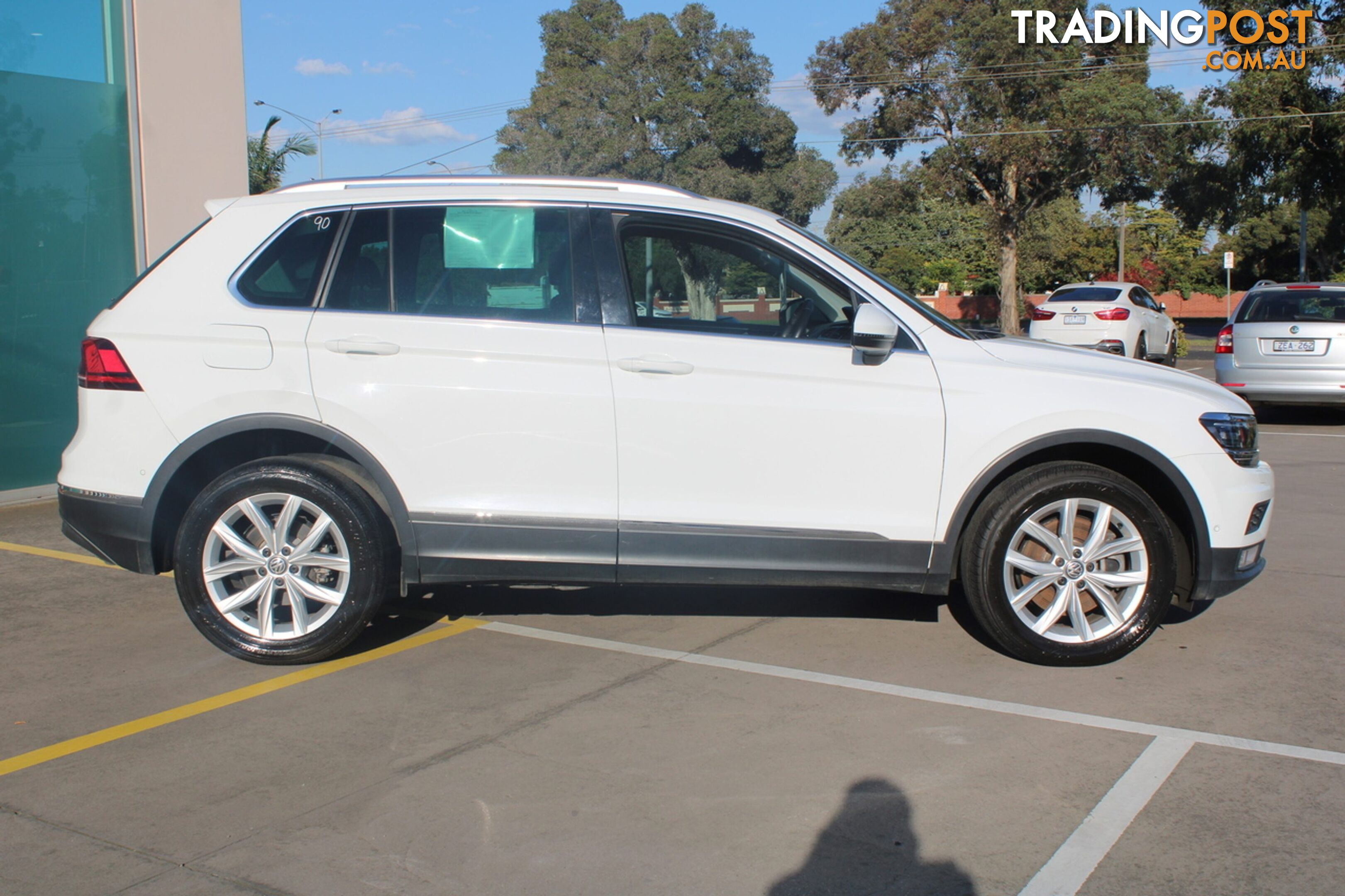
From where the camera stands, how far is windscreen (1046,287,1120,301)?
21547mm

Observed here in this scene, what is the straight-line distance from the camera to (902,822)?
352 cm

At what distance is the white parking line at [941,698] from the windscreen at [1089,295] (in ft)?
59.9

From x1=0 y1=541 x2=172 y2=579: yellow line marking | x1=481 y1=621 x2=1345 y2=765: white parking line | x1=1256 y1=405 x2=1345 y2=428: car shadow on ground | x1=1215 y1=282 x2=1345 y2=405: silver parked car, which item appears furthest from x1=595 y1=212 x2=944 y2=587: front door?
x1=1256 y1=405 x2=1345 y2=428: car shadow on ground

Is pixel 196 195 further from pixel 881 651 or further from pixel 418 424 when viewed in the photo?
pixel 881 651

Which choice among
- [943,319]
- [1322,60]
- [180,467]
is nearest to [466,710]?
[180,467]

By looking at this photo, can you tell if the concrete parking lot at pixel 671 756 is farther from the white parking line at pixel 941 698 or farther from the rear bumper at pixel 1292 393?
the rear bumper at pixel 1292 393

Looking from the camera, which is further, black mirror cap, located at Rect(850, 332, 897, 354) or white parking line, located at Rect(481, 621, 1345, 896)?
black mirror cap, located at Rect(850, 332, 897, 354)

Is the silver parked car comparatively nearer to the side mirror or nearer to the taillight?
the side mirror

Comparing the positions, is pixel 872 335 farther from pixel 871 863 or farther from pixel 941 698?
pixel 871 863

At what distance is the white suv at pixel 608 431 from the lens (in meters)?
4.77

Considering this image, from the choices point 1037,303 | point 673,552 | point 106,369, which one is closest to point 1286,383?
point 673,552

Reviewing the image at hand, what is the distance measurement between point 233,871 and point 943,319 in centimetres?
346

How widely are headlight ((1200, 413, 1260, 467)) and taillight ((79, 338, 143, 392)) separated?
14.5 ft

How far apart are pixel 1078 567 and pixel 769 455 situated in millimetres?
1351
